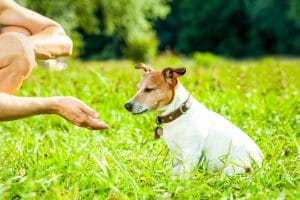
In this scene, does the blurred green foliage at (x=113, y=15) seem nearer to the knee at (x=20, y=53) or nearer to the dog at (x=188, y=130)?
the dog at (x=188, y=130)

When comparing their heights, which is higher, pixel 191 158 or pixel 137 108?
pixel 137 108

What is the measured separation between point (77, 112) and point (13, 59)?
0.57 meters

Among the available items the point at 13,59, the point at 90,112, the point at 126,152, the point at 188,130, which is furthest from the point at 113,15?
the point at 90,112

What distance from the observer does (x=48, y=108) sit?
4000 mm

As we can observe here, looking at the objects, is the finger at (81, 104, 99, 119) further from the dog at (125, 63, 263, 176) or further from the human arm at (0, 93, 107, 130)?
the dog at (125, 63, 263, 176)

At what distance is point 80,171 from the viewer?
4.17 meters

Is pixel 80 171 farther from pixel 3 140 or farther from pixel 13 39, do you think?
pixel 3 140

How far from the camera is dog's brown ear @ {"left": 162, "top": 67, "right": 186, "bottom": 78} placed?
464 centimetres

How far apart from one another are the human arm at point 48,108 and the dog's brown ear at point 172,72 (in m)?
0.84

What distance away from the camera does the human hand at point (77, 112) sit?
3982 mm

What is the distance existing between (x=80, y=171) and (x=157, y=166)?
592mm

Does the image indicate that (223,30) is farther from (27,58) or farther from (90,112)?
(90,112)

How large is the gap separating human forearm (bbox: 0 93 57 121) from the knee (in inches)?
11.3

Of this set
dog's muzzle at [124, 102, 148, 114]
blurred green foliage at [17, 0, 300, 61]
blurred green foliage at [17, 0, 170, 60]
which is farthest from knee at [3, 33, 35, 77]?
blurred green foliage at [17, 0, 300, 61]
